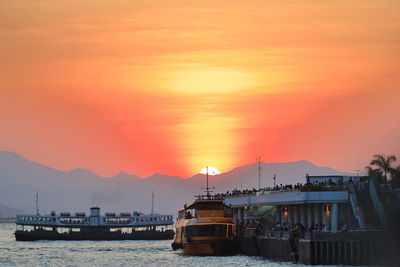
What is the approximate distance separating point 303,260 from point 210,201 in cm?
3037

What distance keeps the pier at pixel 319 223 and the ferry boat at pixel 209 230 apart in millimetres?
3176

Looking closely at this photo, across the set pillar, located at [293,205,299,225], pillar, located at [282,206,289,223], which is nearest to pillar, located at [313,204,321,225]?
pillar, located at [293,205,299,225]

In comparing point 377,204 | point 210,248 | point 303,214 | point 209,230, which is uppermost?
point 303,214

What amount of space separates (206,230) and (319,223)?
13.3 meters

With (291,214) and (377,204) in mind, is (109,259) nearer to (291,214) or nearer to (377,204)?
(291,214)

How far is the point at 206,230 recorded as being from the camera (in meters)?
129

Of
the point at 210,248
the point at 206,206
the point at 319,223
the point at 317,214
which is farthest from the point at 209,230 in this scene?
the point at 319,223

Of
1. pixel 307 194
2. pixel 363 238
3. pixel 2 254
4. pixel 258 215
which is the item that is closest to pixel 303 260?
pixel 363 238

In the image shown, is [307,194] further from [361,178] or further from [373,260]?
[373,260]

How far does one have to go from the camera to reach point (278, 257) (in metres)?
116

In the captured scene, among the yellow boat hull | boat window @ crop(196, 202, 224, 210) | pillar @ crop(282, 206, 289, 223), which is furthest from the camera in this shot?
pillar @ crop(282, 206, 289, 223)

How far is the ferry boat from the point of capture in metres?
129

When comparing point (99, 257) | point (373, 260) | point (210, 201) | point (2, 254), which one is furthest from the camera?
point (2, 254)

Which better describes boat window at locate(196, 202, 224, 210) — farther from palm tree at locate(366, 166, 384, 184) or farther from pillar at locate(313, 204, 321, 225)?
palm tree at locate(366, 166, 384, 184)
